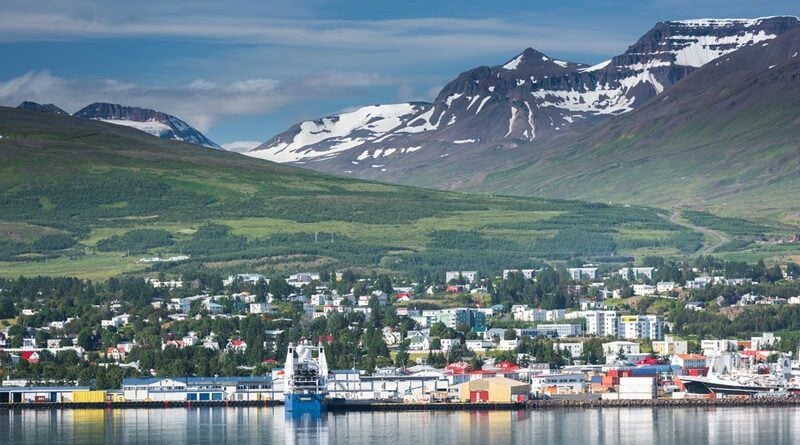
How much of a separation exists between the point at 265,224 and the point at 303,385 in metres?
82.4

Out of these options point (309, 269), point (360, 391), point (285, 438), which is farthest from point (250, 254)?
point (285, 438)

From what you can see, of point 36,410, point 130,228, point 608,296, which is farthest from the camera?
point 130,228

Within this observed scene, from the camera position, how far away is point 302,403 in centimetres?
9019

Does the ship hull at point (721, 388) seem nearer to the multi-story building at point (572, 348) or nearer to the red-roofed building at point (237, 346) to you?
the multi-story building at point (572, 348)

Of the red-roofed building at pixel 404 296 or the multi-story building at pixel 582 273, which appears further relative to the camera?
the multi-story building at pixel 582 273

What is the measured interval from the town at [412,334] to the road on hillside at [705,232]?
38.2ft

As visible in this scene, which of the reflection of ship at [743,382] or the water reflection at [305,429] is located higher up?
the reflection of ship at [743,382]

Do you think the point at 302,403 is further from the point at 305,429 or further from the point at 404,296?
the point at 404,296

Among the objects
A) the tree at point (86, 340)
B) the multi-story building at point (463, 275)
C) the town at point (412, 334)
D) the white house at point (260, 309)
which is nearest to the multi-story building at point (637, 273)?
the town at point (412, 334)

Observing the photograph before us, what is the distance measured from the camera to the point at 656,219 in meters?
183

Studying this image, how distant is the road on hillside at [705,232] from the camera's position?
169 m

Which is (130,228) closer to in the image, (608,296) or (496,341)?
(608,296)

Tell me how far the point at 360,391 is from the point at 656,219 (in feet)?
294

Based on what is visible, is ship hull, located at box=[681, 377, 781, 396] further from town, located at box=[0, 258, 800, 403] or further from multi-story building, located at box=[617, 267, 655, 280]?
multi-story building, located at box=[617, 267, 655, 280]
